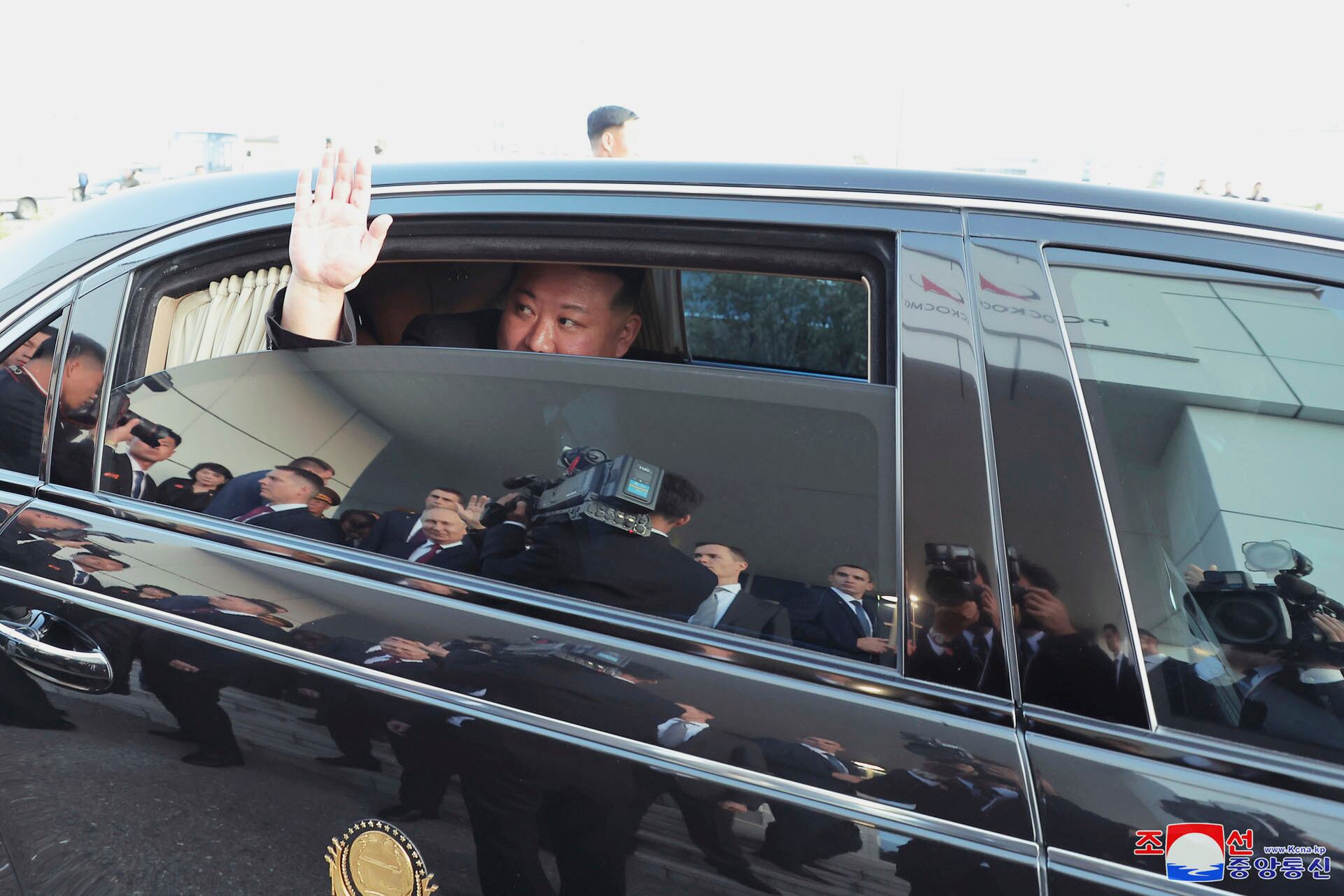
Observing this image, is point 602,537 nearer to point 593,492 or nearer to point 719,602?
point 593,492

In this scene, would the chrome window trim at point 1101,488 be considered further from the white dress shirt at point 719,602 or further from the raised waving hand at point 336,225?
the raised waving hand at point 336,225

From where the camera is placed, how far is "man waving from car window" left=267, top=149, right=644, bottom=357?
149 cm

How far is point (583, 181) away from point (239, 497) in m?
0.72

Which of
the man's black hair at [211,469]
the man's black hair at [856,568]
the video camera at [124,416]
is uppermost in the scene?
the video camera at [124,416]

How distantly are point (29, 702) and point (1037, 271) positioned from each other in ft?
5.15

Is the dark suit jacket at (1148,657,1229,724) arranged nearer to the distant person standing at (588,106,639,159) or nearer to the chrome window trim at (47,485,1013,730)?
the chrome window trim at (47,485,1013,730)

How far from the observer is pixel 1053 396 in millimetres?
1090

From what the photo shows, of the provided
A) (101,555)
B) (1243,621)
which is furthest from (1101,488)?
A: (101,555)

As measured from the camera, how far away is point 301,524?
54.4 inches

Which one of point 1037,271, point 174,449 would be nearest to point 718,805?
point 1037,271

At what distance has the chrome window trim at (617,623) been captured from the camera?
1.05 m

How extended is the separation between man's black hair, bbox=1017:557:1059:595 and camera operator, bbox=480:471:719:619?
373mm

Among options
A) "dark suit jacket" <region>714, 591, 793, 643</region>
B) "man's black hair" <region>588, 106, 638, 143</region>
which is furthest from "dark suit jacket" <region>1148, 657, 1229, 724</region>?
"man's black hair" <region>588, 106, 638, 143</region>

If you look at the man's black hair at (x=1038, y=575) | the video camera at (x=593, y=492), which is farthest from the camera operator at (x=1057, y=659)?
the video camera at (x=593, y=492)
